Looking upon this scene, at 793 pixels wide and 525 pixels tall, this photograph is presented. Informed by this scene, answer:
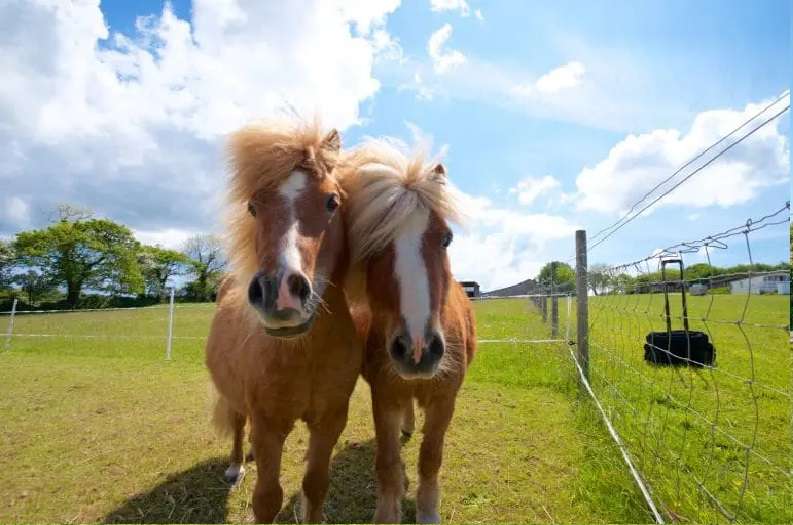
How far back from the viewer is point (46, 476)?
3727 millimetres

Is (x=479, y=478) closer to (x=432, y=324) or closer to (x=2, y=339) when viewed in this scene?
(x=432, y=324)

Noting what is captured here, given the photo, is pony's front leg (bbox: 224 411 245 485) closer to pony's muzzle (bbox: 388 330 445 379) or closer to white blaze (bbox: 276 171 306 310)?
pony's muzzle (bbox: 388 330 445 379)

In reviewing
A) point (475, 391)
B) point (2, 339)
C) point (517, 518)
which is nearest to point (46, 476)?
point (517, 518)

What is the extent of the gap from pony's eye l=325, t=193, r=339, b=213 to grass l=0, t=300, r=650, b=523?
2.24 metres

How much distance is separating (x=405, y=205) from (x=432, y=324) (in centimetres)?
60

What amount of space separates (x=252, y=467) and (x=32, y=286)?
2745cm

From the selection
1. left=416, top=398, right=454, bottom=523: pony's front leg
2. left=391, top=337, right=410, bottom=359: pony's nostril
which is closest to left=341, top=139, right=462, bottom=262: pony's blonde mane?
left=391, top=337, right=410, bottom=359: pony's nostril

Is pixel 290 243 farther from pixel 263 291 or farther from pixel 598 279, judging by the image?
pixel 598 279

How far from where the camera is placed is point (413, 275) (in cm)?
195

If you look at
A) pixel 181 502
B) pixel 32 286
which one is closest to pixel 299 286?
pixel 181 502

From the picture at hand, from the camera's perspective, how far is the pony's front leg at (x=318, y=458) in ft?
7.95

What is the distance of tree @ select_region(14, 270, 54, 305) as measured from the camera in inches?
929

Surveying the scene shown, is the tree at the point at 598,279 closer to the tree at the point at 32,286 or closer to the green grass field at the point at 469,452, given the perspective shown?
the green grass field at the point at 469,452

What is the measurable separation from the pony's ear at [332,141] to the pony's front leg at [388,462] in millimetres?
1474
